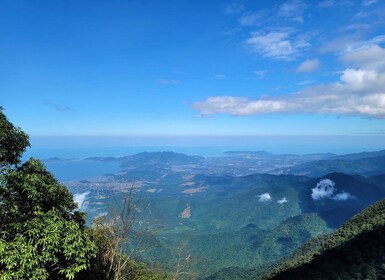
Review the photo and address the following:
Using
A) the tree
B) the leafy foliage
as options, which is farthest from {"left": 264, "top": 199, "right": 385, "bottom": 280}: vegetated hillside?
the leafy foliage

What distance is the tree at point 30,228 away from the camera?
959 centimetres

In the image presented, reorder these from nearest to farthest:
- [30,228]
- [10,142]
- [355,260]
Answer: [30,228] < [10,142] < [355,260]

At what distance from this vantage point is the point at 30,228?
33.6 ft

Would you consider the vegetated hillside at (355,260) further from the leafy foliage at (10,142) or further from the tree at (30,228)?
the leafy foliage at (10,142)

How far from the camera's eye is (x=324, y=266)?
57.8 metres

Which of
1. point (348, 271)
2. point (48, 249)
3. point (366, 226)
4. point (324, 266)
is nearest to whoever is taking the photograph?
point (48, 249)

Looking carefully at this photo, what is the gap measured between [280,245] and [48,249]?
198969 millimetres

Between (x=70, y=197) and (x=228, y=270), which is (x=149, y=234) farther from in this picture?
(x=228, y=270)

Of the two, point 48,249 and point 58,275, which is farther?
point 58,275

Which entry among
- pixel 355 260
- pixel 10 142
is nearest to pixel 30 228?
pixel 10 142

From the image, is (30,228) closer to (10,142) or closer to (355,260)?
(10,142)

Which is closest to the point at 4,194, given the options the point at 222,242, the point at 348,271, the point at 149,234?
the point at 149,234

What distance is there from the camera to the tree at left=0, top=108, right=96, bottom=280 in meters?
9.59

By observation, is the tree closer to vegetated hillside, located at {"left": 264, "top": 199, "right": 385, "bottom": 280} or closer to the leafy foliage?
the leafy foliage
